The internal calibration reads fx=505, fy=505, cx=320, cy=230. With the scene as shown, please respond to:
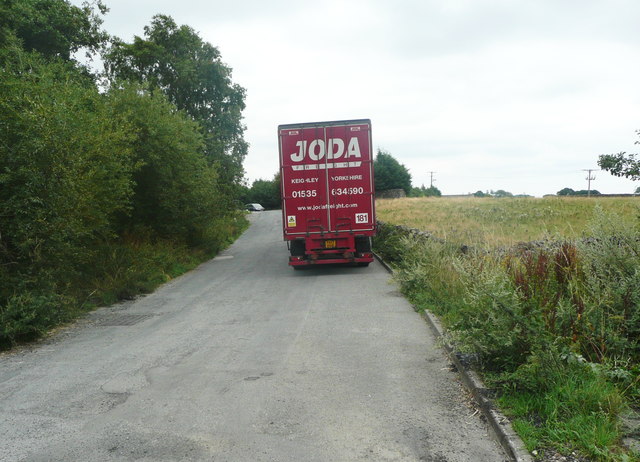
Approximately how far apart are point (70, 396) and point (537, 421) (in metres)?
4.44

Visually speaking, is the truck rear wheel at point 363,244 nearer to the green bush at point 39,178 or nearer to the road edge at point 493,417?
the green bush at point 39,178

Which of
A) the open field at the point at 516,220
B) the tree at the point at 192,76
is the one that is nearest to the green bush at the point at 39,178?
the open field at the point at 516,220

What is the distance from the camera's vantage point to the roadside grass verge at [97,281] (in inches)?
307

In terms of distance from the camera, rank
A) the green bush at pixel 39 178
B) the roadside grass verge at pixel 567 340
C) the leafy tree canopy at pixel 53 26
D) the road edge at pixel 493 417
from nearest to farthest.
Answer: the road edge at pixel 493 417, the roadside grass verge at pixel 567 340, the green bush at pixel 39 178, the leafy tree canopy at pixel 53 26

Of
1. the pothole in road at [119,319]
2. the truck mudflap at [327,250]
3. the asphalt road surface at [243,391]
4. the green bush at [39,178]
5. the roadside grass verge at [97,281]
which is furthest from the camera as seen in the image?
the truck mudflap at [327,250]

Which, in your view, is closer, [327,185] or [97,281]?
[97,281]

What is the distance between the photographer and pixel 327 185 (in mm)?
14430

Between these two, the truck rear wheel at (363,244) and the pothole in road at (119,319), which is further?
the truck rear wheel at (363,244)

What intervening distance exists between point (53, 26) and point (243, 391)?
67.0ft

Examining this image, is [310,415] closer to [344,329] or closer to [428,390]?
[428,390]

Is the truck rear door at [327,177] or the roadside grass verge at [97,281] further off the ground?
the truck rear door at [327,177]

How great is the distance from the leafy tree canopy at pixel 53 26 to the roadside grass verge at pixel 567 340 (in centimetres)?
1662

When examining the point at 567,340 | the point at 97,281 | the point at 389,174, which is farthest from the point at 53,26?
the point at 389,174

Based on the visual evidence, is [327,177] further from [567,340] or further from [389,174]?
[389,174]
